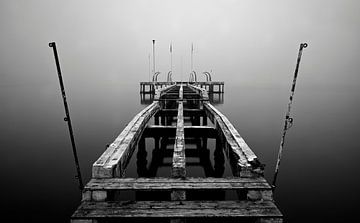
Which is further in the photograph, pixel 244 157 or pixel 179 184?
pixel 244 157

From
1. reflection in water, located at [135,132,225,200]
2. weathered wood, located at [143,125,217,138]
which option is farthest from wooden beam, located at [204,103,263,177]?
reflection in water, located at [135,132,225,200]

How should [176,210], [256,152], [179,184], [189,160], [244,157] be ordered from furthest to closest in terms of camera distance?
1. [256,152]
2. [189,160]
3. [244,157]
4. [179,184]
5. [176,210]

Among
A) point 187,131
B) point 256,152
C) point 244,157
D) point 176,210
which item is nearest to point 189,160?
point 256,152

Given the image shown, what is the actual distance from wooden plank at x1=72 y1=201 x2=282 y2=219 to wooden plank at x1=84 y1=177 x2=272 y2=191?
0.23m

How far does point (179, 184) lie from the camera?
3.92m

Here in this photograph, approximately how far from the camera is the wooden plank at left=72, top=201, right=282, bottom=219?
11.2 ft

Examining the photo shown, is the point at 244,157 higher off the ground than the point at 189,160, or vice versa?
the point at 244,157

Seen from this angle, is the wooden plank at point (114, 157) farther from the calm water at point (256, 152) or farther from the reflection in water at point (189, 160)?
the calm water at point (256, 152)

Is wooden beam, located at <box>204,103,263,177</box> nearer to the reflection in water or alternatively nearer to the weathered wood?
the weathered wood

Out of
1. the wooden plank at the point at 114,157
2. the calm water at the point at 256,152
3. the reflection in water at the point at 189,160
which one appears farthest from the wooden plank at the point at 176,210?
the calm water at the point at 256,152

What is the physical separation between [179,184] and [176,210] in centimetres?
48

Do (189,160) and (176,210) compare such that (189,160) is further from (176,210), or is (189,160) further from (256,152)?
(176,210)
